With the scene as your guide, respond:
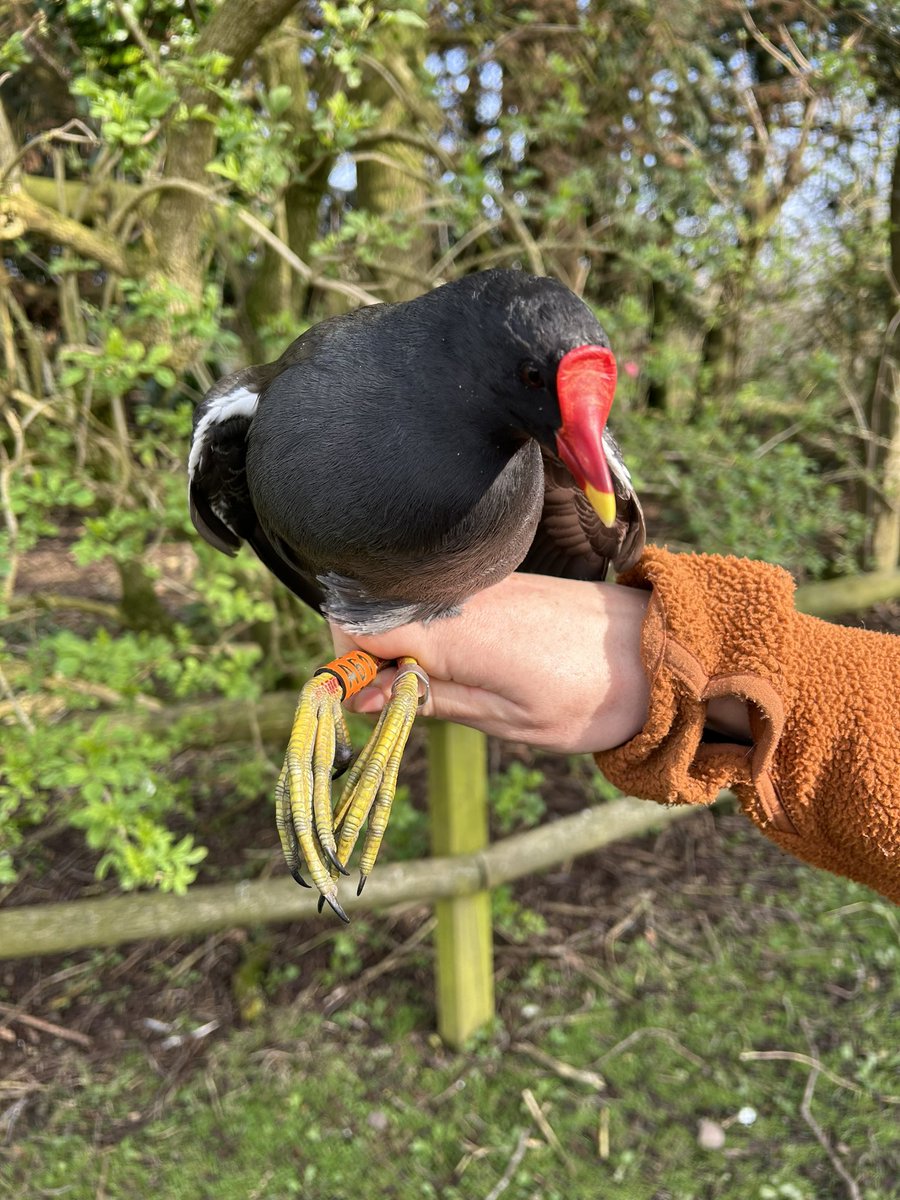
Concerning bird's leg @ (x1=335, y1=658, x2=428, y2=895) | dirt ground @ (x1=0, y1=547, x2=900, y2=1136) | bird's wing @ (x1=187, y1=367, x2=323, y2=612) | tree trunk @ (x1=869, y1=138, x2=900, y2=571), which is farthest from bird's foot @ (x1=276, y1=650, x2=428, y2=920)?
tree trunk @ (x1=869, y1=138, x2=900, y2=571)

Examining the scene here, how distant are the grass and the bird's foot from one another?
1.48m

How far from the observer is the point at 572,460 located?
1.16m

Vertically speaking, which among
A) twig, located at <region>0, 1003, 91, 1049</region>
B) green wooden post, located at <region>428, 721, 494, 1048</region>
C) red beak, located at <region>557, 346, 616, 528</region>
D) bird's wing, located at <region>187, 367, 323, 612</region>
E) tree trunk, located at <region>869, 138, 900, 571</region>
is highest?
red beak, located at <region>557, 346, 616, 528</region>

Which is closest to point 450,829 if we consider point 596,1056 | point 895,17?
point 596,1056

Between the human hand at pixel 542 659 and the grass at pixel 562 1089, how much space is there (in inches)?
63.1

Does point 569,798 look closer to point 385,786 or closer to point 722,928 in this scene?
point 722,928

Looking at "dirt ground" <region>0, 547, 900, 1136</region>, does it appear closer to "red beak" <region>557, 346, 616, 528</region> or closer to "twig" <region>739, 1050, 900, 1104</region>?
"twig" <region>739, 1050, 900, 1104</region>

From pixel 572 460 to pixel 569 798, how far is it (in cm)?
289

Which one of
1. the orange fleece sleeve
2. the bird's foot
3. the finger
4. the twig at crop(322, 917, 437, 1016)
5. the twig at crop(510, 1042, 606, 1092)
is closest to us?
the orange fleece sleeve

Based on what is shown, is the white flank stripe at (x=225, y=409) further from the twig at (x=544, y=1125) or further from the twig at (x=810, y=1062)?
the twig at (x=810, y=1062)

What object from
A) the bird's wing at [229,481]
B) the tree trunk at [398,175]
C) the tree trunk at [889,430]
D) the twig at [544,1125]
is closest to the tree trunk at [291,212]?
the tree trunk at [398,175]

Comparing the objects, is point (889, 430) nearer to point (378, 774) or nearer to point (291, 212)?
point (291, 212)

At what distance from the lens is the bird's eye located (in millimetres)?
1164

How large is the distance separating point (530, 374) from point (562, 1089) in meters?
2.45
